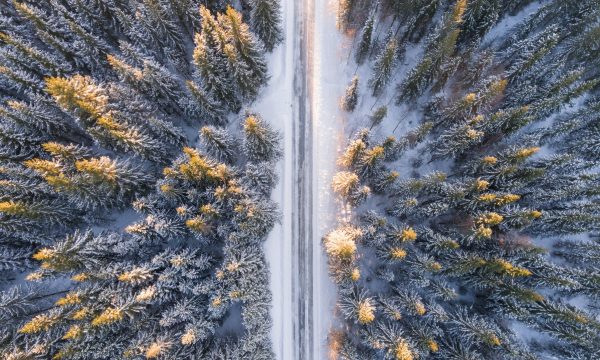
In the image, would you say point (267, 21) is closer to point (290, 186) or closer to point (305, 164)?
point (305, 164)

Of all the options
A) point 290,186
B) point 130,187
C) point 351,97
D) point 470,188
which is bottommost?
point 470,188

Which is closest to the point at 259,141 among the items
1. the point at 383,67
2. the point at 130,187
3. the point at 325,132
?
the point at 325,132

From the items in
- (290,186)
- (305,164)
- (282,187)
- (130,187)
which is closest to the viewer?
(130,187)

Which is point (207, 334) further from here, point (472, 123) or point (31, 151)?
point (472, 123)

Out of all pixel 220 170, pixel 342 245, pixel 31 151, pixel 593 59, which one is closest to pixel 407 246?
pixel 342 245

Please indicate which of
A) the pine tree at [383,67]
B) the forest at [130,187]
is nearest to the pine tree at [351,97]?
the pine tree at [383,67]

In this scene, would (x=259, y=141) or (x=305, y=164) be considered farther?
(x=305, y=164)

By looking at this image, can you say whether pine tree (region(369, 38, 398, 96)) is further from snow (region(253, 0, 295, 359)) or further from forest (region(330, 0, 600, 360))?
snow (region(253, 0, 295, 359))
